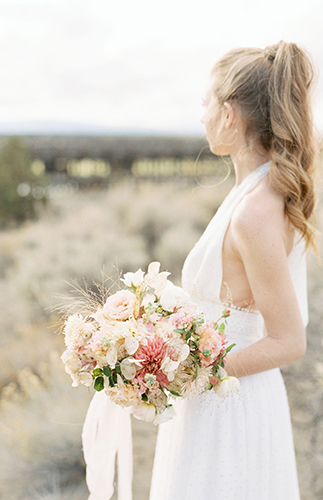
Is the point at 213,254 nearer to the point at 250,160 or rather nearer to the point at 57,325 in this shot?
the point at 250,160

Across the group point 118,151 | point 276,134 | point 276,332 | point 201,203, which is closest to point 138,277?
point 276,332

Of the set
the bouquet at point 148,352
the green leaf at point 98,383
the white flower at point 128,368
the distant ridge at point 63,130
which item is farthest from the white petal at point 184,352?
the distant ridge at point 63,130

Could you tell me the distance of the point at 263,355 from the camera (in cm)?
138

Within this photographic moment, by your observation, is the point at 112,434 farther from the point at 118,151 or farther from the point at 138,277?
the point at 118,151

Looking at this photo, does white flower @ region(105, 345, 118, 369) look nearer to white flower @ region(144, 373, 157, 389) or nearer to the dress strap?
white flower @ region(144, 373, 157, 389)

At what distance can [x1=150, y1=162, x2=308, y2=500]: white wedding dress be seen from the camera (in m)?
1.48

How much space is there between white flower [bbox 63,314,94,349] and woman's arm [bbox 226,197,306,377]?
19.7 inches

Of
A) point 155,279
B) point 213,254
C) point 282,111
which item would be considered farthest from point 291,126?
point 155,279

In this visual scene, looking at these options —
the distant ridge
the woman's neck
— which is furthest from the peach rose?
the distant ridge

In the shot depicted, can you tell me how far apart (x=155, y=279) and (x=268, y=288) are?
40cm

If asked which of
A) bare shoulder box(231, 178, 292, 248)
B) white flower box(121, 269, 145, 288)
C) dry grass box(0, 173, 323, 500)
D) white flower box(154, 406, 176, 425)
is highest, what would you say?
bare shoulder box(231, 178, 292, 248)

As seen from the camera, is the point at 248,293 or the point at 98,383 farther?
the point at 248,293

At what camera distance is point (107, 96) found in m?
13.6

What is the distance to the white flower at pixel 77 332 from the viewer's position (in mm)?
1113
